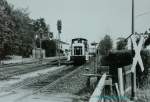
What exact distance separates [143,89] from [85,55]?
28.4 m

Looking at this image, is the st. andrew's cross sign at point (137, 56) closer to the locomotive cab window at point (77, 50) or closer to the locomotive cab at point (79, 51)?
the locomotive cab at point (79, 51)

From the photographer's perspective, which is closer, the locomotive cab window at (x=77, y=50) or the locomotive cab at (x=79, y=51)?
the locomotive cab at (x=79, y=51)

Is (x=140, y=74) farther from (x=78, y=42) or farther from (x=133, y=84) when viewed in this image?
(x=78, y=42)

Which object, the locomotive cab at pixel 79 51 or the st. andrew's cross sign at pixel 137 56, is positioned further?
the locomotive cab at pixel 79 51

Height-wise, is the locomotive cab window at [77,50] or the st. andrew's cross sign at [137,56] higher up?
the locomotive cab window at [77,50]

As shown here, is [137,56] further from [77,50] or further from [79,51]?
[77,50]

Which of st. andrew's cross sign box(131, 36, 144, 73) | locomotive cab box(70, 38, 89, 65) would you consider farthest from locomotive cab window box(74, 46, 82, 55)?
st. andrew's cross sign box(131, 36, 144, 73)

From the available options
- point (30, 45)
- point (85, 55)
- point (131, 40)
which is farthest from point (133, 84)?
point (30, 45)

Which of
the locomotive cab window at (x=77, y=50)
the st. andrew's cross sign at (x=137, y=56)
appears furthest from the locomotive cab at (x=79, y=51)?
the st. andrew's cross sign at (x=137, y=56)

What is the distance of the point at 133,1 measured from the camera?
11516 mm

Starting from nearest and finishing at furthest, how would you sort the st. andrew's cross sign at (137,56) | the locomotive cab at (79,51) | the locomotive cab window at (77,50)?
the st. andrew's cross sign at (137,56)
the locomotive cab at (79,51)
the locomotive cab window at (77,50)

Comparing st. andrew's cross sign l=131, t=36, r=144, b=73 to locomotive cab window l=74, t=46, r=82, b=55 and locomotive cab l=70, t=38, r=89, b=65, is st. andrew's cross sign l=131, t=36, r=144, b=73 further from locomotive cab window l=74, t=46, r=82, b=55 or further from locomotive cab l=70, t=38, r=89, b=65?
locomotive cab window l=74, t=46, r=82, b=55

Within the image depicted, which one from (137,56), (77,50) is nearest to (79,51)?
(77,50)

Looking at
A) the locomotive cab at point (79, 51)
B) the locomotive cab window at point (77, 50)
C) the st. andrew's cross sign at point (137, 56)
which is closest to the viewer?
the st. andrew's cross sign at point (137, 56)
